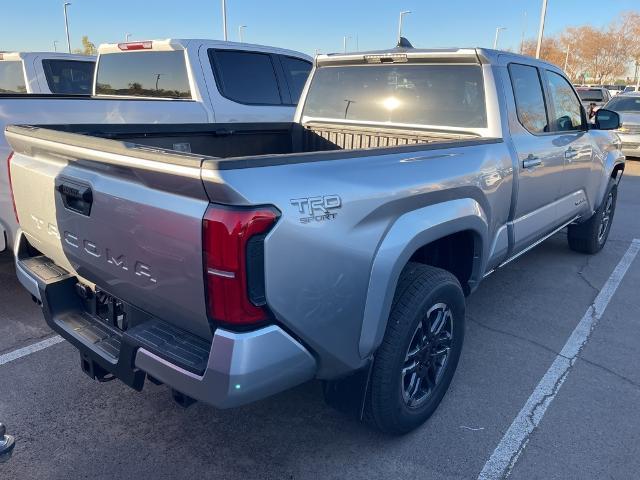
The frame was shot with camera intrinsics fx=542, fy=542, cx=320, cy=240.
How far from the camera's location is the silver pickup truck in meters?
1.86

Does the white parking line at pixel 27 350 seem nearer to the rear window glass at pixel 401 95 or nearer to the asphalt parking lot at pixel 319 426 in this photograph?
the asphalt parking lot at pixel 319 426

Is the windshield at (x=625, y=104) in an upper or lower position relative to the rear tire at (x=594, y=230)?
upper

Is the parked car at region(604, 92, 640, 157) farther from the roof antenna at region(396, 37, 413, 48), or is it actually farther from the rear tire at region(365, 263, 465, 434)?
the rear tire at region(365, 263, 465, 434)

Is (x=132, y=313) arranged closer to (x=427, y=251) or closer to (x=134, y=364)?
(x=134, y=364)

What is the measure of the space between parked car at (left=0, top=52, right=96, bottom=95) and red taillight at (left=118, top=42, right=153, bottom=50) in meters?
1.52

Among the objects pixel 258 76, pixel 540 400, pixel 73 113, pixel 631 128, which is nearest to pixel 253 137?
pixel 73 113

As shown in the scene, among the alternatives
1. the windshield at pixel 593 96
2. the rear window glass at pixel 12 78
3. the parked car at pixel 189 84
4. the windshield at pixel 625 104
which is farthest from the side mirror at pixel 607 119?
the windshield at pixel 593 96

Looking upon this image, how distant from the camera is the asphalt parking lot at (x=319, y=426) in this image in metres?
2.56

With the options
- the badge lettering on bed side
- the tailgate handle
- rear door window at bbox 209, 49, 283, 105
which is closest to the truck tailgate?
the tailgate handle

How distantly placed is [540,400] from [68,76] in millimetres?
7365

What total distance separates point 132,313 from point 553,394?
95.6 inches

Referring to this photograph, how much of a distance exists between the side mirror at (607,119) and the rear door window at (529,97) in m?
1.06

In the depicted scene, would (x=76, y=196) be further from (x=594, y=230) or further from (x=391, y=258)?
(x=594, y=230)

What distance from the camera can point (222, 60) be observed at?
6031mm
